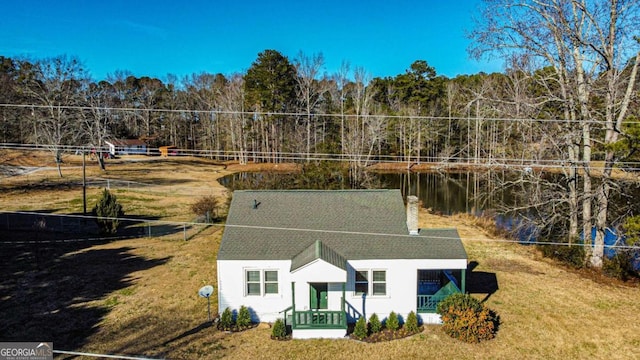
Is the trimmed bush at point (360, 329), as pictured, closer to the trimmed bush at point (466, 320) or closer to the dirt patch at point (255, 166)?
the trimmed bush at point (466, 320)

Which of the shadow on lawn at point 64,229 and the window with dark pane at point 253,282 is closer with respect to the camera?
the window with dark pane at point 253,282

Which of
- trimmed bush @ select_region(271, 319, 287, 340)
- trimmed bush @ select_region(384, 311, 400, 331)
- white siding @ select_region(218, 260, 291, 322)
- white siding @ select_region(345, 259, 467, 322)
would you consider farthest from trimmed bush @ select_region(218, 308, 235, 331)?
trimmed bush @ select_region(384, 311, 400, 331)

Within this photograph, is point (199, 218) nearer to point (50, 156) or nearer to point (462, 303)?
point (462, 303)

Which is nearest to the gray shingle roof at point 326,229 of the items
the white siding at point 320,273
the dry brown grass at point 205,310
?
the white siding at point 320,273

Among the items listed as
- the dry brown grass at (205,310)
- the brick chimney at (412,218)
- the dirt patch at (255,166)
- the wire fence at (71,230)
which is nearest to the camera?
the dry brown grass at (205,310)

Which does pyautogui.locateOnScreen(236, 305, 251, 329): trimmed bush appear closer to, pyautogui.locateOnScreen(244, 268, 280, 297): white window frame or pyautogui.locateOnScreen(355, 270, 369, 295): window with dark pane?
pyautogui.locateOnScreen(244, 268, 280, 297): white window frame

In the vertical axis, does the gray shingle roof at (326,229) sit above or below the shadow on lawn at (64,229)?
above
